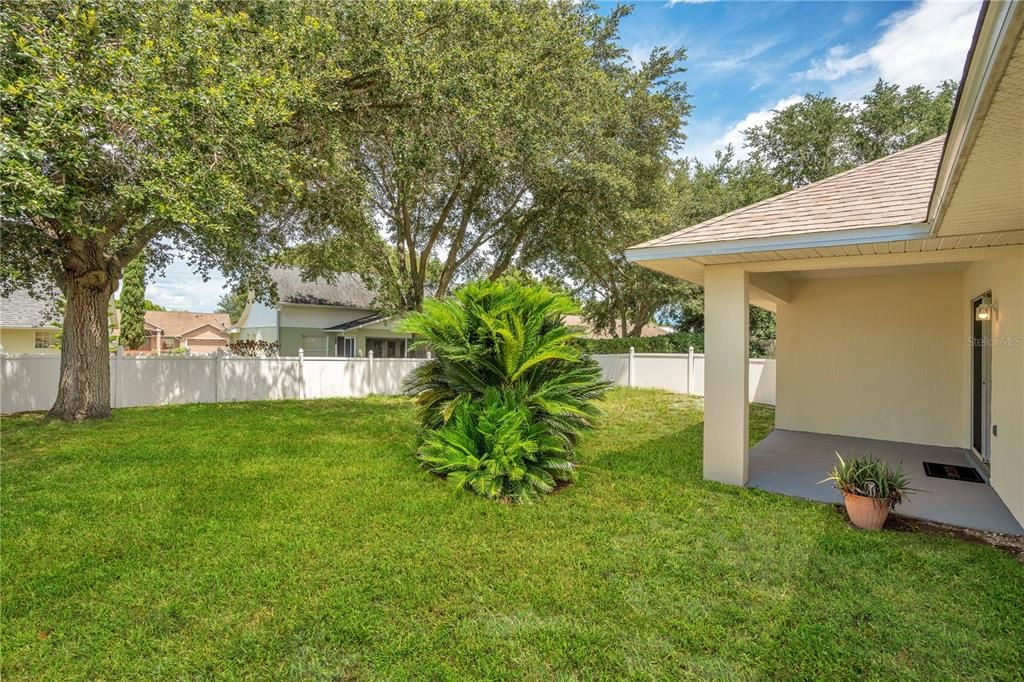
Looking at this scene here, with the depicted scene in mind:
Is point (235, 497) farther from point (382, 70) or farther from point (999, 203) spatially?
point (382, 70)

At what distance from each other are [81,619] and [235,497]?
73.4 inches

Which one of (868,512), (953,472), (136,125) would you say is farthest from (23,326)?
(953,472)

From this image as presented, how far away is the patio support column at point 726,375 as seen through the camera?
5078 mm

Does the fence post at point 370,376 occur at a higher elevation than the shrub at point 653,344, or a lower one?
lower

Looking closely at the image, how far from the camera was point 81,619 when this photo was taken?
2.67 meters

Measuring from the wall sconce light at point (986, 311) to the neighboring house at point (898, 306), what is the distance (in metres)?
0.08

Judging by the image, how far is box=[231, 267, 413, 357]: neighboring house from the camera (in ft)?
60.4

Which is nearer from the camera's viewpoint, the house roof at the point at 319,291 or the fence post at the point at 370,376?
the fence post at the point at 370,376

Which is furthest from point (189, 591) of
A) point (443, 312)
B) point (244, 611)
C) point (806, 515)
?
point (806, 515)

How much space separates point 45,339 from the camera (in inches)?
694

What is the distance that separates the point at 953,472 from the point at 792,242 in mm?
3679

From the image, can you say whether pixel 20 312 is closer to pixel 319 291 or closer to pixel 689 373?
pixel 319 291

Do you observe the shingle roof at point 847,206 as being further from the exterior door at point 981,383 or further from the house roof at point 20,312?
the house roof at point 20,312

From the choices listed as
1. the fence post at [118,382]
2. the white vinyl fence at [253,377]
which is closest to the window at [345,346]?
the white vinyl fence at [253,377]
